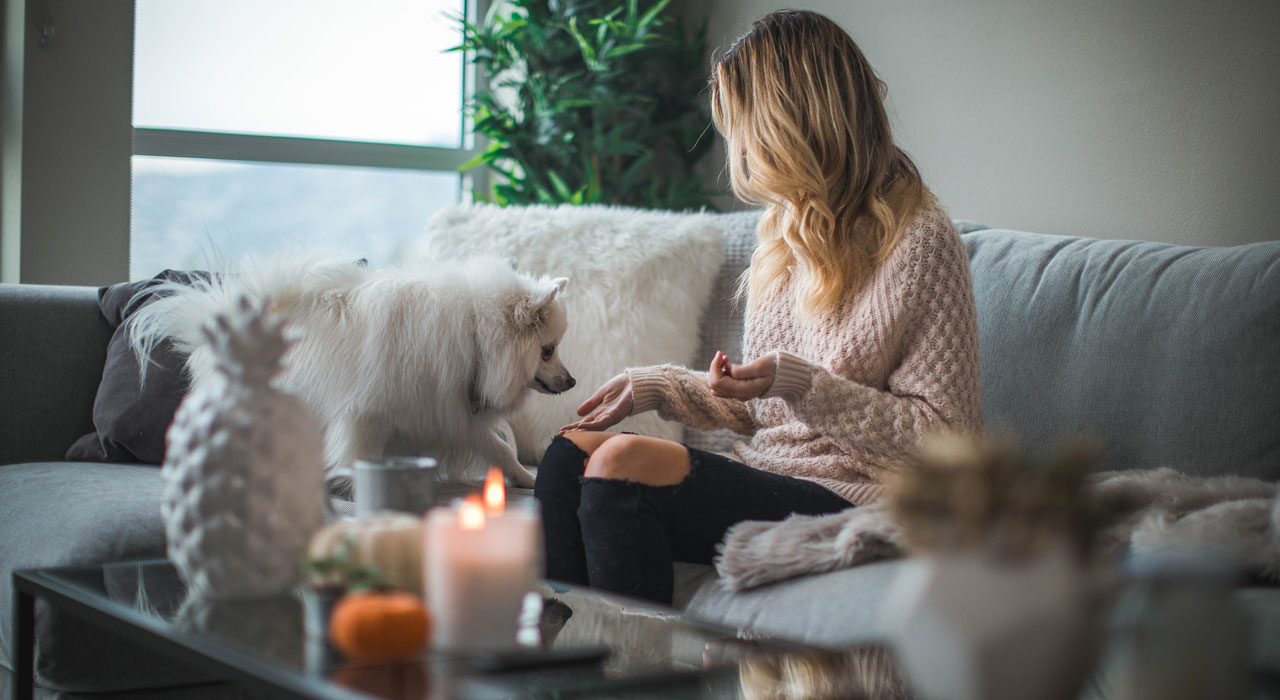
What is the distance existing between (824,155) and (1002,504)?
1223mm

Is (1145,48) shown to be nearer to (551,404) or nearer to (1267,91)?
(1267,91)

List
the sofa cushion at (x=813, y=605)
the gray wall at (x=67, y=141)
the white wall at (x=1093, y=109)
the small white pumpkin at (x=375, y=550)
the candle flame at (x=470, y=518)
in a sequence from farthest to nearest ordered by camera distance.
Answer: the gray wall at (x=67, y=141), the white wall at (x=1093, y=109), the sofa cushion at (x=813, y=605), the small white pumpkin at (x=375, y=550), the candle flame at (x=470, y=518)

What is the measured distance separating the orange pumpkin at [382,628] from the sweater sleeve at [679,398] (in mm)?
945

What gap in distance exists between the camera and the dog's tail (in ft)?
6.64

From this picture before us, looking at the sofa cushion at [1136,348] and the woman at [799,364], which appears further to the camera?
the sofa cushion at [1136,348]

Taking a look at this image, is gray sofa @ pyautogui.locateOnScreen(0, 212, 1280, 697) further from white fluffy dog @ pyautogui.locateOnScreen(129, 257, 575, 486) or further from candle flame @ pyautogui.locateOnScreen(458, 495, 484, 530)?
candle flame @ pyautogui.locateOnScreen(458, 495, 484, 530)

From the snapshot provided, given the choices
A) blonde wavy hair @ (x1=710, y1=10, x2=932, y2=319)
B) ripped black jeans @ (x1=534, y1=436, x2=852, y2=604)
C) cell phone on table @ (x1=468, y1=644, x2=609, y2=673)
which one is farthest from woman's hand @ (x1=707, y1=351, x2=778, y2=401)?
cell phone on table @ (x1=468, y1=644, x2=609, y2=673)

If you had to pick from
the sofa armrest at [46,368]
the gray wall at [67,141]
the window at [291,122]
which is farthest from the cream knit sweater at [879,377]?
the gray wall at [67,141]

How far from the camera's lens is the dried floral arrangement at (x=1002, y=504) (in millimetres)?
665

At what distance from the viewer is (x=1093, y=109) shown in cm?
240

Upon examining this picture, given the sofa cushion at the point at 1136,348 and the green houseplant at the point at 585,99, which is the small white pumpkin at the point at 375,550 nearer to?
the sofa cushion at the point at 1136,348

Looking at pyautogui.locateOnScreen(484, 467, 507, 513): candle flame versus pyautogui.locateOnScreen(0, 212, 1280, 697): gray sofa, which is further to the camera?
pyautogui.locateOnScreen(0, 212, 1280, 697): gray sofa

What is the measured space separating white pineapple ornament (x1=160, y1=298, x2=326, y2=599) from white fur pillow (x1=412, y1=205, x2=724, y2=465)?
1.32m

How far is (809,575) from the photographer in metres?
1.47
